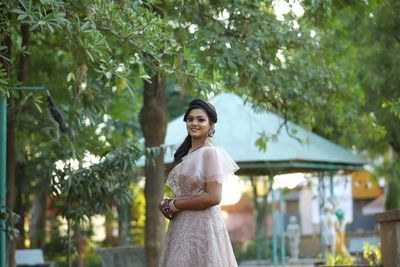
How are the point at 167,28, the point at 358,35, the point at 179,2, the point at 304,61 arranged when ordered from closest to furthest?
1. the point at 167,28
2. the point at 179,2
3. the point at 304,61
4. the point at 358,35

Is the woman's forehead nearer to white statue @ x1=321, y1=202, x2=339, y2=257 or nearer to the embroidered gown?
the embroidered gown

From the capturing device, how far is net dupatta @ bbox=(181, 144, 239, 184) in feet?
24.4

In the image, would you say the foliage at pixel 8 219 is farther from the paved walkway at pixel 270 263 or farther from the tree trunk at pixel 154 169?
the paved walkway at pixel 270 263

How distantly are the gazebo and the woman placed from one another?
43.9 ft

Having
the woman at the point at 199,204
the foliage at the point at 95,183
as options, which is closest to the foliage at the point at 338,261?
the foliage at the point at 95,183

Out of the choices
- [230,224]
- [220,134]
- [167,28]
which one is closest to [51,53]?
[220,134]

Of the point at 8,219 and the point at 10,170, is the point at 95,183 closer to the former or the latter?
the point at 8,219

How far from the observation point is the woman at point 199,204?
7438 mm

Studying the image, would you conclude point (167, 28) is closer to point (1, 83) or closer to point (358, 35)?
point (1, 83)

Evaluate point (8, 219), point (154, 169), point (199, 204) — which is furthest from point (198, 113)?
point (154, 169)

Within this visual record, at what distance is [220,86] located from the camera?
10938mm

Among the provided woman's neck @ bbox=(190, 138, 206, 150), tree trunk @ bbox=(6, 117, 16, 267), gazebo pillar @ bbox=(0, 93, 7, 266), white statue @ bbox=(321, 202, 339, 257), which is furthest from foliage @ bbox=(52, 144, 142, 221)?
white statue @ bbox=(321, 202, 339, 257)

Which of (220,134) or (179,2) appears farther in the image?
(220,134)

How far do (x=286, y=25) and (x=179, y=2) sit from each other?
2.25 m
